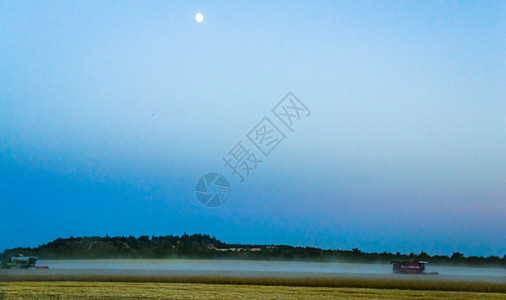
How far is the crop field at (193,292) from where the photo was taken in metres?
15.8

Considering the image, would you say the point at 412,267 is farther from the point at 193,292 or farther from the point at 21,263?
the point at 21,263

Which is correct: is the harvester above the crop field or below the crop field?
above

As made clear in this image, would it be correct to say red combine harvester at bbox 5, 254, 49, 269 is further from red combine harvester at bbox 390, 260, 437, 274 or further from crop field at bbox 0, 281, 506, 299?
red combine harvester at bbox 390, 260, 437, 274

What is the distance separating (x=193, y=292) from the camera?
55.9ft

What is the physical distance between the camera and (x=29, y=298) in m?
15.1

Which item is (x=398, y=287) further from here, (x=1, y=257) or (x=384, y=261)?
(x=1, y=257)

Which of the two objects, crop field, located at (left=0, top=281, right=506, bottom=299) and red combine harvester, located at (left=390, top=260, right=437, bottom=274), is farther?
red combine harvester, located at (left=390, top=260, right=437, bottom=274)

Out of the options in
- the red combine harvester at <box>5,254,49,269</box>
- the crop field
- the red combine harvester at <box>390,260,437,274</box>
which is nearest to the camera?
the crop field

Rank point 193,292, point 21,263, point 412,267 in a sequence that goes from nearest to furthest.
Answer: point 193,292, point 412,267, point 21,263

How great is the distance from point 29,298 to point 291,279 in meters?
9.92

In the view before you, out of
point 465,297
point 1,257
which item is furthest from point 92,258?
point 465,297

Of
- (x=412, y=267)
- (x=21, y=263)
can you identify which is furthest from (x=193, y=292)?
(x=21, y=263)

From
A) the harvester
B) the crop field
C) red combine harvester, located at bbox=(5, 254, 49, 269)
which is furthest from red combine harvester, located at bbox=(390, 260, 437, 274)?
red combine harvester, located at bbox=(5, 254, 49, 269)

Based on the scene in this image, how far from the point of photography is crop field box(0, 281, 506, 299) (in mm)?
15820
